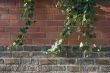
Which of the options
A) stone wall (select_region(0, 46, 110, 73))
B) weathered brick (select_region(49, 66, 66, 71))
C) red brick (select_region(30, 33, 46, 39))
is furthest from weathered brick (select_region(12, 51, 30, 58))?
weathered brick (select_region(49, 66, 66, 71))

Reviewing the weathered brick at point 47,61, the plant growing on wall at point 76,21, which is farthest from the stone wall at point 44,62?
the plant growing on wall at point 76,21

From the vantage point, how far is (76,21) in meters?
3.43

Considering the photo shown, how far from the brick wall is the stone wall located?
0.43 ft

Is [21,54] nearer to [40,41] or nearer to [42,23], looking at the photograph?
[40,41]

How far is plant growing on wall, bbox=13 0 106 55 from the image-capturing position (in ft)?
10.9

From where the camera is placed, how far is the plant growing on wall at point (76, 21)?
331cm

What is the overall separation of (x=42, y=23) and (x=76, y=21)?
47 cm

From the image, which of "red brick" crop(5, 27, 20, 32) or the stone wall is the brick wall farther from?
the stone wall

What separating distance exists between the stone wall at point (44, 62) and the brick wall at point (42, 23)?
0.13m

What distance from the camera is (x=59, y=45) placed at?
3.45m

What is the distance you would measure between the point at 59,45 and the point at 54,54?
0.20m

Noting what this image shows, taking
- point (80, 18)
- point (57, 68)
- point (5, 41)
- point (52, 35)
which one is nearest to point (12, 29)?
point (5, 41)

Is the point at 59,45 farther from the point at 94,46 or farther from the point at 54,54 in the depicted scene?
the point at 94,46

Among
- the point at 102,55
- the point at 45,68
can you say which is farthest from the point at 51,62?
the point at 102,55
